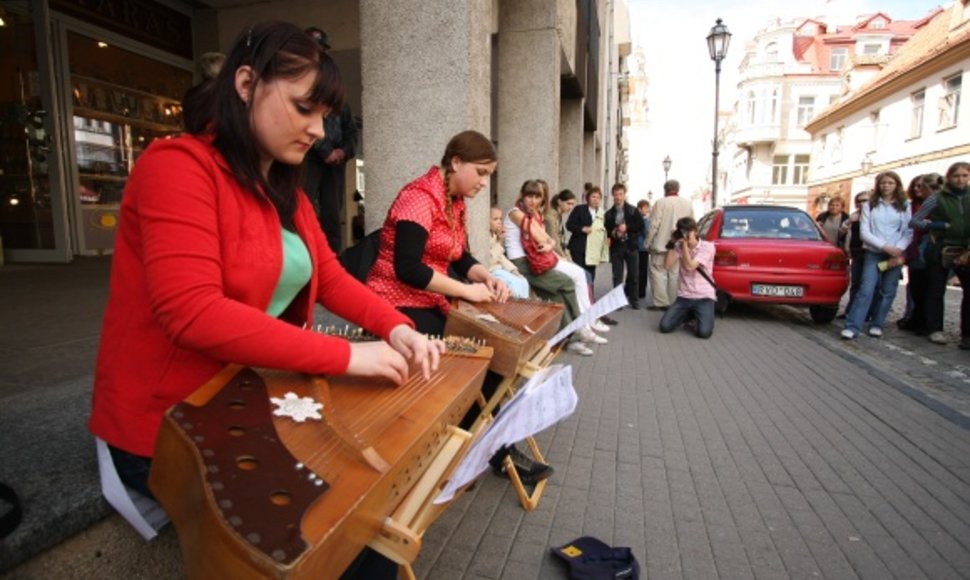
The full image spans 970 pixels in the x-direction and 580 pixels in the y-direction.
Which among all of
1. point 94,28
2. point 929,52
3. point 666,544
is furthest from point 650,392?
point 929,52

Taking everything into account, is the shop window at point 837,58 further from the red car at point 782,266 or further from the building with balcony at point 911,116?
the red car at point 782,266

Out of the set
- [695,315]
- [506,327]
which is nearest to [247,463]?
[506,327]

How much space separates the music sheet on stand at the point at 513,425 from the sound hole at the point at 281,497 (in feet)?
1.60

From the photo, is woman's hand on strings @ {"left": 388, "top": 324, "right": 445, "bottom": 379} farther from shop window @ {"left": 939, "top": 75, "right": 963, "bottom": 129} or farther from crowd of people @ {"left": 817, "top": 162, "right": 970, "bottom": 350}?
shop window @ {"left": 939, "top": 75, "right": 963, "bottom": 129}

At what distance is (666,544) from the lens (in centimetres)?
261

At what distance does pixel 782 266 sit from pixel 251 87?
801cm

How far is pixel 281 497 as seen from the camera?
0.91 metres

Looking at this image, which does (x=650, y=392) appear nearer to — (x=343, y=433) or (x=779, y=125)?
(x=343, y=433)

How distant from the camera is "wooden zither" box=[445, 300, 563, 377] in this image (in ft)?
7.85

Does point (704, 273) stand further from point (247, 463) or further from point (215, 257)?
point (247, 463)

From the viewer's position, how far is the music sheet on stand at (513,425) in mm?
1309

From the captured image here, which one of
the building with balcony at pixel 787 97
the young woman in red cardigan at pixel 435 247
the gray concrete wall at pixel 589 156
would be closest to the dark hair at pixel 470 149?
the young woman in red cardigan at pixel 435 247

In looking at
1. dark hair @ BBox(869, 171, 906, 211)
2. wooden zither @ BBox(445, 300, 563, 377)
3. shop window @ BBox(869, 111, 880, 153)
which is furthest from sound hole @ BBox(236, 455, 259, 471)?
shop window @ BBox(869, 111, 880, 153)

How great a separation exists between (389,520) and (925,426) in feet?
15.0
